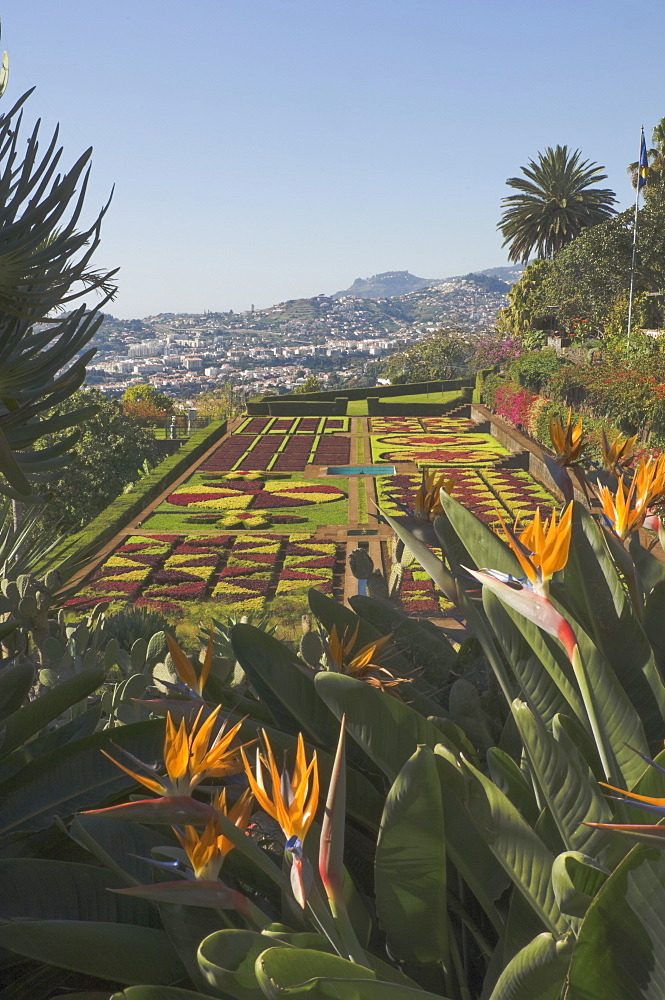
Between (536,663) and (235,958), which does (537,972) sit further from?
(536,663)

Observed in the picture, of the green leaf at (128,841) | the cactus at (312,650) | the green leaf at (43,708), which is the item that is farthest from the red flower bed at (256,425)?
the green leaf at (128,841)

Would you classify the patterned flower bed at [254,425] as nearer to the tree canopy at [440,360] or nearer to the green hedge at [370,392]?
the green hedge at [370,392]

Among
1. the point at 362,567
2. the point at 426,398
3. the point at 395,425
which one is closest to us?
the point at 362,567

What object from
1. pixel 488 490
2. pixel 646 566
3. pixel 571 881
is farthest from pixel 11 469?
pixel 488 490

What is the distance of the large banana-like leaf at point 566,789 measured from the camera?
40.2 inches

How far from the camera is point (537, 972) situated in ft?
2.90

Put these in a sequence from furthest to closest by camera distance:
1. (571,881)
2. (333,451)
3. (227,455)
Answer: (333,451), (227,455), (571,881)

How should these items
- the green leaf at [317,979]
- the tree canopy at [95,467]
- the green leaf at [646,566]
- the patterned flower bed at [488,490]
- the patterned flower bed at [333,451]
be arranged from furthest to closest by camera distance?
the patterned flower bed at [333,451]
the tree canopy at [95,467]
the patterned flower bed at [488,490]
the green leaf at [646,566]
the green leaf at [317,979]

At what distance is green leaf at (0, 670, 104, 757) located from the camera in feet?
5.50

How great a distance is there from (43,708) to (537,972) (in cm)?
118

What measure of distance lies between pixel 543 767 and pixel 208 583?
12366 millimetres

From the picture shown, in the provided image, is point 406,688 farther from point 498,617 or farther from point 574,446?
point 574,446

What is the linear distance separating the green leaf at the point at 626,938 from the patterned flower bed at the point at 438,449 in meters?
22.4

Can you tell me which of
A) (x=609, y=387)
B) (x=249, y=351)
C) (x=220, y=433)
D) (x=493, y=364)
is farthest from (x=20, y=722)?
(x=249, y=351)
